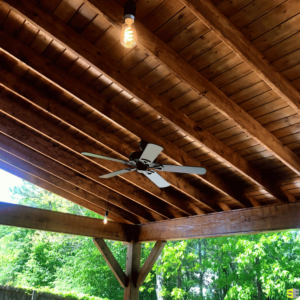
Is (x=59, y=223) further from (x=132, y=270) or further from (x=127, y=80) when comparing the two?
(x=127, y=80)

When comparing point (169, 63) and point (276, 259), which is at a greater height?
point (169, 63)

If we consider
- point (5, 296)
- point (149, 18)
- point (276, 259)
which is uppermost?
point (149, 18)

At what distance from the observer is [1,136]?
4.49 metres

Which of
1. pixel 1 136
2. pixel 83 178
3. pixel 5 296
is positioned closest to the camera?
pixel 1 136

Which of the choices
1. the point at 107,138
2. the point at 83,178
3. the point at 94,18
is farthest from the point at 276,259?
the point at 94,18

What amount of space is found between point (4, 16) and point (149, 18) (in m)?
Answer: 1.37

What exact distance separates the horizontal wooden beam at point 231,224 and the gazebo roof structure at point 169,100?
0.6 inches

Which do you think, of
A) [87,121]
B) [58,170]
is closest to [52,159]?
[58,170]

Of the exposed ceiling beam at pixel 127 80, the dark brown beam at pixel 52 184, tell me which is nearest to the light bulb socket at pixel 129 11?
the exposed ceiling beam at pixel 127 80

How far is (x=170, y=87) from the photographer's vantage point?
2.88 m

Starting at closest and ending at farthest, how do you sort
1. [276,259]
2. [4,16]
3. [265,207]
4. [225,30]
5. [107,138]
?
[225,30], [4,16], [107,138], [265,207], [276,259]

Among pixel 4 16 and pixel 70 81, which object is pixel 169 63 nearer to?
pixel 70 81

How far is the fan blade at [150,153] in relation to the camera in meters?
2.43

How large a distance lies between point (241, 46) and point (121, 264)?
32.8ft
